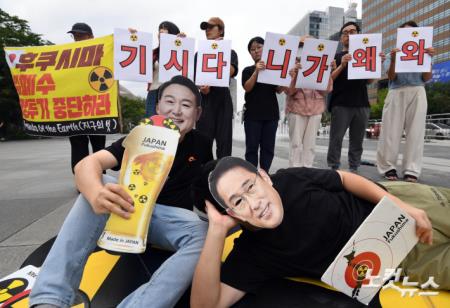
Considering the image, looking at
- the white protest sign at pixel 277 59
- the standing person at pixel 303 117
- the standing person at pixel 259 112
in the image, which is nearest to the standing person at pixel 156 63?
the standing person at pixel 259 112

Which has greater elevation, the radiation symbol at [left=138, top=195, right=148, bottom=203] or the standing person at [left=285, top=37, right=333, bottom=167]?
the standing person at [left=285, top=37, right=333, bottom=167]

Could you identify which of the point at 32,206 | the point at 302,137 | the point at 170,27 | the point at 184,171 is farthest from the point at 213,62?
the point at 32,206

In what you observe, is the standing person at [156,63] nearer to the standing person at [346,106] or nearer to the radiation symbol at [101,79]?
the radiation symbol at [101,79]

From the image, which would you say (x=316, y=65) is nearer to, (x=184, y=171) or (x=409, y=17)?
(x=184, y=171)

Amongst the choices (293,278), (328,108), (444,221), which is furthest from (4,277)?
(328,108)

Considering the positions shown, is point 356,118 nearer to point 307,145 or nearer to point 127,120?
point 307,145

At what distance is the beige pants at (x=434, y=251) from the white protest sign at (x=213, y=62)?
235 centimetres

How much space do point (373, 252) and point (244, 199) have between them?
0.55 m

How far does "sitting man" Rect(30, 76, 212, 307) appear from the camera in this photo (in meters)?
1.24

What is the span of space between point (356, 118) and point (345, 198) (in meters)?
2.92

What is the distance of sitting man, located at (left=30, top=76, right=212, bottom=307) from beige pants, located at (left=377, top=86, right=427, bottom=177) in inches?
117

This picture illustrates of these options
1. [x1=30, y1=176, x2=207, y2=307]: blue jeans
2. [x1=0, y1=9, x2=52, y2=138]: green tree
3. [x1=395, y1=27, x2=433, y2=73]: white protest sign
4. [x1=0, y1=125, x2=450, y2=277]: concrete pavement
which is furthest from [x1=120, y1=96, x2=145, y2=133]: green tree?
[x1=30, y1=176, x2=207, y2=307]: blue jeans

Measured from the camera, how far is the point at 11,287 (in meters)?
1.55

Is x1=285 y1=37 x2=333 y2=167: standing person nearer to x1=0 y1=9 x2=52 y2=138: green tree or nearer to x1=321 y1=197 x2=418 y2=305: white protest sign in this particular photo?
x1=321 y1=197 x2=418 y2=305: white protest sign
